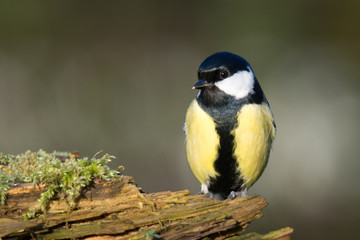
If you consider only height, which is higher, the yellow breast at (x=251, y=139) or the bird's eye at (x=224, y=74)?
the bird's eye at (x=224, y=74)

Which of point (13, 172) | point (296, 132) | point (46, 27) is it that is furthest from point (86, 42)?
point (13, 172)

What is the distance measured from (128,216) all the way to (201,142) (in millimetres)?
706

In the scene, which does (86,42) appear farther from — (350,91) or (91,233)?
(91,233)

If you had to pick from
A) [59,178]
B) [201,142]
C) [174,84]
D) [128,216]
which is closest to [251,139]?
[201,142]

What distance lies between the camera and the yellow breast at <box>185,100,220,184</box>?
201 centimetres

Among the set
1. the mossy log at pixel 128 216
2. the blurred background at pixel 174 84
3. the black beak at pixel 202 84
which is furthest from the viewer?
the blurred background at pixel 174 84

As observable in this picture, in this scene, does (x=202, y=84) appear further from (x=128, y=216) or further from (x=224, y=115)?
(x=128, y=216)

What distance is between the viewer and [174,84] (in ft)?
16.2

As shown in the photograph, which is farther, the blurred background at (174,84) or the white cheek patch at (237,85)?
the blurred background at (174,84)

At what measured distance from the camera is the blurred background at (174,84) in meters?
4.40

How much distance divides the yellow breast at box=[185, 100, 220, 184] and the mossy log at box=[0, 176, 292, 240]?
50 centimetres

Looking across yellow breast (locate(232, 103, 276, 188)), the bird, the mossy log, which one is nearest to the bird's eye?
the bird

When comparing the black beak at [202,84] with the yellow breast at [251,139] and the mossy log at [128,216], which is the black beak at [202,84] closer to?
the yellow breast at [251,139]

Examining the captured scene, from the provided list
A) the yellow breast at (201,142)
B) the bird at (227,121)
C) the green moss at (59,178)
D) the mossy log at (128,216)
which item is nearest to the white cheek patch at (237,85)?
the bird at (227,121)
